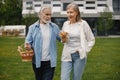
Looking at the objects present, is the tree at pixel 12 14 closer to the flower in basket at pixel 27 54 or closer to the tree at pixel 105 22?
the tree at pixel 105 22

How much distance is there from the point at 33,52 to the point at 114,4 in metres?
86.6

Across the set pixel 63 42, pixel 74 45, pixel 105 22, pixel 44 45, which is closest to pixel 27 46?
pixel 44 45

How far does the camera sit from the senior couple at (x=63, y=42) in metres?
7.77

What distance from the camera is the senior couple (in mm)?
7770

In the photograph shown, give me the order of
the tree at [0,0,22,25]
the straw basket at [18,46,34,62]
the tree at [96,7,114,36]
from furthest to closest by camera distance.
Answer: the tree at [0,0,22,25] < the tree at [96,7,114,36] < the straw basket at [18,46,34,62]

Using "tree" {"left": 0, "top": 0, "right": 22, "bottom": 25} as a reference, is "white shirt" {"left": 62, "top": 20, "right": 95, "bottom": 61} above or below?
above

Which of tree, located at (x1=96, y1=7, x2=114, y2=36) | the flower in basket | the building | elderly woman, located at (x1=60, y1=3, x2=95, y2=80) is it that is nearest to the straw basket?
the flower in basket

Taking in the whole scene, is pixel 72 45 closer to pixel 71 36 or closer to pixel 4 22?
pixel 71 36

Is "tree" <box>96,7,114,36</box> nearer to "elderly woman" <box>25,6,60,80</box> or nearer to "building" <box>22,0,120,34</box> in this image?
"building" <box>22,0,120,34</box>

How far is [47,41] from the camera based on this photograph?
7.79 meters

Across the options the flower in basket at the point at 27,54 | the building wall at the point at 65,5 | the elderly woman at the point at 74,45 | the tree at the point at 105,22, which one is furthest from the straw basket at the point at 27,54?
the building wall at the point at 65,5

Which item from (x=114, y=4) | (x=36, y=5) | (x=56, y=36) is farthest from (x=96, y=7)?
(x=56, y=36)

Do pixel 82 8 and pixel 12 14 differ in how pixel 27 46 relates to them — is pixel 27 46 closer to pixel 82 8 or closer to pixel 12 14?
pixel 12 14

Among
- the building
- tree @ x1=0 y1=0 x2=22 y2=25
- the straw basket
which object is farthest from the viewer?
the building
